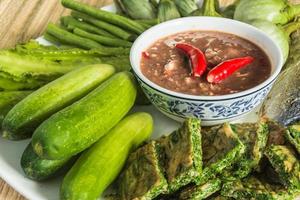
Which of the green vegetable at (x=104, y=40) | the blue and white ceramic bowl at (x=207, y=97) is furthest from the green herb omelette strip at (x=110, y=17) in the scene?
the blue and white ceramic bowl at (x=207, y=97)

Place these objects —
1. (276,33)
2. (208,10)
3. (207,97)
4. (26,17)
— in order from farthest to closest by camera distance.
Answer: (26,17) → (208,10) → (276,33) → (207,97)

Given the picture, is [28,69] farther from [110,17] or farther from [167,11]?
[167,11]

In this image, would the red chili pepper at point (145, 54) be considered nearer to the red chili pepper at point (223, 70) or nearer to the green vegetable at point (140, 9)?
the red chili pepper at point (223, 70)

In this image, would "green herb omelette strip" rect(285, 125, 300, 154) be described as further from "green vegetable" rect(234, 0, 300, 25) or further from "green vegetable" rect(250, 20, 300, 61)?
"green vegetable" rect(234, 0, 300, 25)

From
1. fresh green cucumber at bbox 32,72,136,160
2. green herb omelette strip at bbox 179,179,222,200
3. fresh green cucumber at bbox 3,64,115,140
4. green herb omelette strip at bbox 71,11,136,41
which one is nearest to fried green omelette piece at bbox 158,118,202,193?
green herb omelette strip at bbox 179,179,222,200

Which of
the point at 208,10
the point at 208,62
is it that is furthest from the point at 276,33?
the point at 208,62
